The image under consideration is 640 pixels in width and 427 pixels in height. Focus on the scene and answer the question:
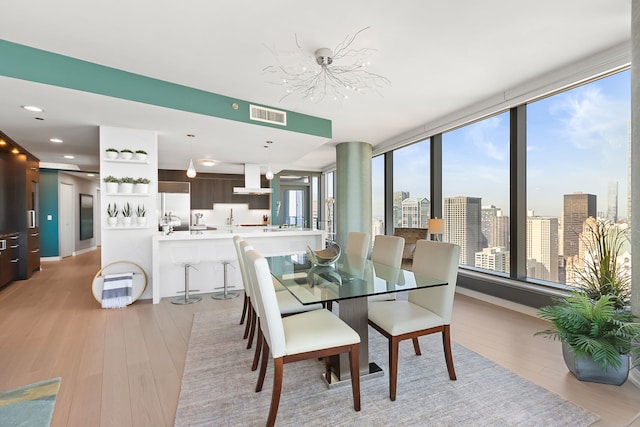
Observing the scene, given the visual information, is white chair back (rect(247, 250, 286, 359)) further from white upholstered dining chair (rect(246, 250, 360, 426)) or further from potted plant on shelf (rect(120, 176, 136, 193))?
potted plant on shelf (rect(120, 176, 136, 193))

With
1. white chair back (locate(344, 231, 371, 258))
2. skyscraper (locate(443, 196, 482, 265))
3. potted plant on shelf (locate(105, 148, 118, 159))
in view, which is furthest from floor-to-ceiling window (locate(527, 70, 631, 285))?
potted plant on shelf (locate(105, 148, 118, 159))

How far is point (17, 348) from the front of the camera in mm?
2676

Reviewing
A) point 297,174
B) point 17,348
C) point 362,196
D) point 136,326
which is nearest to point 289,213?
point 297,174

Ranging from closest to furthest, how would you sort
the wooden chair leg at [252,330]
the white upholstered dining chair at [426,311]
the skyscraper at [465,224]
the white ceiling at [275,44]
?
the white upholstered dining chair at [426,311], the white ceiling at [275,44], the wooden chair leg at [252,330], the skyscraper at [465,224]

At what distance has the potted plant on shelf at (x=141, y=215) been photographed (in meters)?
4.06

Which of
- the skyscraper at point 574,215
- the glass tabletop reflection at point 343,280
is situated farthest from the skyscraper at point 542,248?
the glass tabletop reflection at point 343,280

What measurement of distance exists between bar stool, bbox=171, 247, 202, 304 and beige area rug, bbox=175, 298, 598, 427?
173 centimetres

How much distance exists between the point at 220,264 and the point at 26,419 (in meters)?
2.90

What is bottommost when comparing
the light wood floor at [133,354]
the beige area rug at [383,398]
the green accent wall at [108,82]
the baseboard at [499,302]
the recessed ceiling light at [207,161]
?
the light wood floor at [133,354]

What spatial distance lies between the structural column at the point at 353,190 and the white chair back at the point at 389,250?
9.68 feet

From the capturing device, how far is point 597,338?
2062 millimetres

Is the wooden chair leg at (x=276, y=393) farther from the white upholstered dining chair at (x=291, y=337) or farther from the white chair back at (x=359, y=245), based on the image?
the white chair back at (x=359, y=245)

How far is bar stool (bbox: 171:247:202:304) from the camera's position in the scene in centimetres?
408

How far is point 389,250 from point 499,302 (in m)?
2.09
